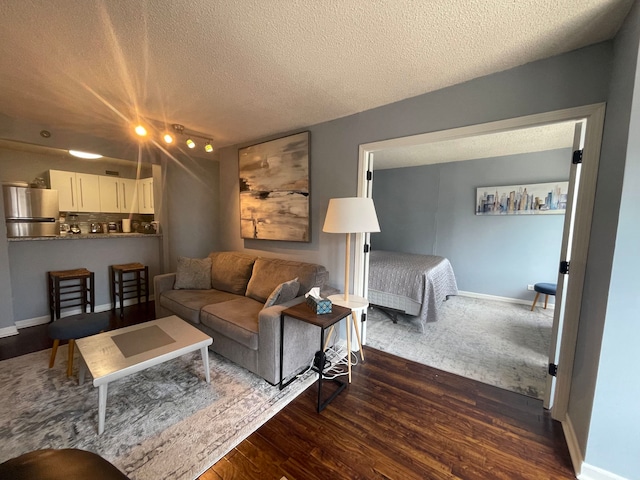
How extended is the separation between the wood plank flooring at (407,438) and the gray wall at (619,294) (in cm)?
31

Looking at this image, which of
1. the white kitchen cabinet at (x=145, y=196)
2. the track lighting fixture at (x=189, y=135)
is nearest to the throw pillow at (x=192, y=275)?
the track lighting fixture at (x=189, y=135)

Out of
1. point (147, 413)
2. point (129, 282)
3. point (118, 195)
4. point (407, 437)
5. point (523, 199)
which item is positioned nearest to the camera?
point (407, 437)

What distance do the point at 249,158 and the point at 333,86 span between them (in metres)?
1.80

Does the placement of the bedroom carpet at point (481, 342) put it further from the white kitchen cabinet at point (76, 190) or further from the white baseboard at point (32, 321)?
the white kitchen cabinet at point (76, 190)

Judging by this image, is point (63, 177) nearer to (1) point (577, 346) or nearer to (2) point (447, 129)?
(2) point (447, 129)

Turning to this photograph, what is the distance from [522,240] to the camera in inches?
164

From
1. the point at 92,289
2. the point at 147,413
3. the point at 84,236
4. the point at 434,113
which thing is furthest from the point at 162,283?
the point at 434,113

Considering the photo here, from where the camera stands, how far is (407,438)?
1.59 meters

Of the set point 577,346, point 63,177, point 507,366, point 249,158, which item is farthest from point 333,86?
point 63,177

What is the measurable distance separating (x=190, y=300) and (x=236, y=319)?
0.82 m

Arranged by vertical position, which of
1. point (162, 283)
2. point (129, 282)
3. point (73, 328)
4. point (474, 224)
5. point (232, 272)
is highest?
point (474, 224)

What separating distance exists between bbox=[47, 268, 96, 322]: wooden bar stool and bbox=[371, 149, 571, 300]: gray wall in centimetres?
492

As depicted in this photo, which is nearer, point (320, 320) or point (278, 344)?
point (320, 320)

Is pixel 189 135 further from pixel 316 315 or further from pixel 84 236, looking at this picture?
pixel 316 315
